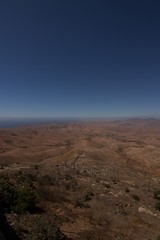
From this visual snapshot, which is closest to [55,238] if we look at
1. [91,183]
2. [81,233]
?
[81,233]

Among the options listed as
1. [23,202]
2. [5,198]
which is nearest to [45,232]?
[23,202]

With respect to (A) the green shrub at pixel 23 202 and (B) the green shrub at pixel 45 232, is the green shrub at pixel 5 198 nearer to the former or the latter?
(A) the green shrub at pixel 23 202

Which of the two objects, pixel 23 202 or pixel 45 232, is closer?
pixel 45 232

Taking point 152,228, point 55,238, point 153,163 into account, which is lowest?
point 153,163

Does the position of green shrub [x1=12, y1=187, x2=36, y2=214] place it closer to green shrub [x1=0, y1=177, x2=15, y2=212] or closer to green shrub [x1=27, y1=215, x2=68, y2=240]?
green shrub [x1=0, y1=177, x2=15, y2=212]

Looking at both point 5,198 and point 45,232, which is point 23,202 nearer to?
point 5,198

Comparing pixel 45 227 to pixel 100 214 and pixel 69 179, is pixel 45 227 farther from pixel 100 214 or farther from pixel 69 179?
pixel 69 179

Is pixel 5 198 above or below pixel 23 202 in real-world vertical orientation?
above

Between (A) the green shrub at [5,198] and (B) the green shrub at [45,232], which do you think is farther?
(A) the green shrub at [5,198]

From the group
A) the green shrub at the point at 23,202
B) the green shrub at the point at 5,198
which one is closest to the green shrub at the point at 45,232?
the green shrub at the point at 23,202

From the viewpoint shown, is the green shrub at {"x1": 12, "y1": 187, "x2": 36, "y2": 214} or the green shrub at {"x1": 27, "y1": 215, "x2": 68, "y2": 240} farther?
the green shrub at {"x1": 12, "y1": 187, "x2": 36, "y2": 214}

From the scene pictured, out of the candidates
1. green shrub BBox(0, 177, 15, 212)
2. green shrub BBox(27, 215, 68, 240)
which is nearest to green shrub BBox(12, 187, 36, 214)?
green shrub BBox(0, 177, 15, 212)
